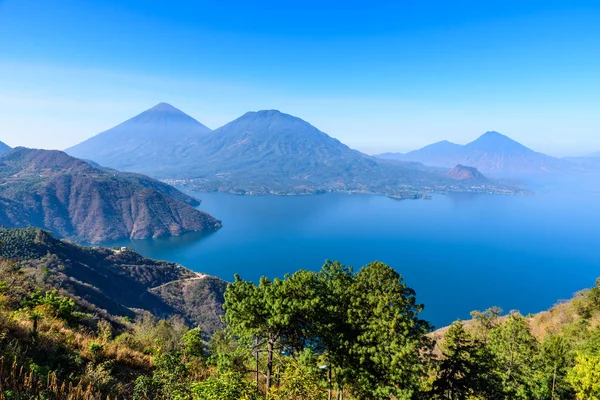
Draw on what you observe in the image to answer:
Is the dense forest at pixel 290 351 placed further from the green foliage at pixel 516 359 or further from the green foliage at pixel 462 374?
the green foliage at pixel 516 359

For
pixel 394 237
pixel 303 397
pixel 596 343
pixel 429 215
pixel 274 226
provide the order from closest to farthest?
1. pixel 303 397
2. pixel 596 343
3. pixel 394 237
4. pixel 274 226
5. pixel 429 215

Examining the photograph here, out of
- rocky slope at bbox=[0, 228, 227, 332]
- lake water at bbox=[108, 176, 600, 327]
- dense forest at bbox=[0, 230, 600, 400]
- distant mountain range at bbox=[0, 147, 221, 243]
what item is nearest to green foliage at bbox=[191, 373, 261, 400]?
dense forest at bbox=[0, 230, 600, 400]

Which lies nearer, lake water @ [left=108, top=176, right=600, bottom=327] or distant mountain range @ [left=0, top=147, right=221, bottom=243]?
lake water @ [left=108, top=176, right=600, bottom=327]

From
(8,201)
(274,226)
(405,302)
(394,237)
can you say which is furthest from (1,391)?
(8,201)

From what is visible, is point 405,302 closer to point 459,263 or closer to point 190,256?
point 459,263

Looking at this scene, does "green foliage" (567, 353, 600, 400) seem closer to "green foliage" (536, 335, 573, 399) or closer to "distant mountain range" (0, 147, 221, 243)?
"green foliage" (536, 335, 573, 399)

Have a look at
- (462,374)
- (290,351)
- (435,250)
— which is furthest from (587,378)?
(435,250)
